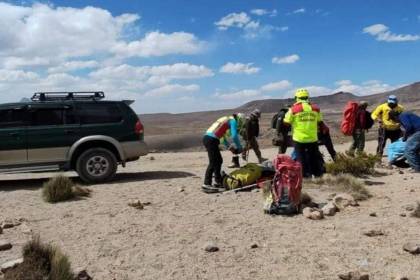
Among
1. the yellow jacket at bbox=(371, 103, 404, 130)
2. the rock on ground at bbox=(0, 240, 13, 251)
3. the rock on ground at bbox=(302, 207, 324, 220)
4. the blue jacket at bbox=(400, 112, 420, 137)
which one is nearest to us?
the rock on ground at bbox=(0, 240, 13, 251)

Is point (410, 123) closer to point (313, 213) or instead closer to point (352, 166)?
point (352, 166)

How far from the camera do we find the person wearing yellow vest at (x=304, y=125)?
10.2 m

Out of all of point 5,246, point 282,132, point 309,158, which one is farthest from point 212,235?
point 282,132

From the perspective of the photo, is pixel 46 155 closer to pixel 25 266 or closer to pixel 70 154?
pixel 70 154

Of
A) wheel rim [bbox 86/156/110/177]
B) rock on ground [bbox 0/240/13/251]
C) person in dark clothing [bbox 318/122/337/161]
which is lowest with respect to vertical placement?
rock on ground [bbox 0/240/13/251]

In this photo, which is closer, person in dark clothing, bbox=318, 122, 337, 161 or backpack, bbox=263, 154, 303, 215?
backpack, bbox=263, 154, 303, 215

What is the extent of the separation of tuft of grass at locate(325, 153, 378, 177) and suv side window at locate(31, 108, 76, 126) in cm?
568

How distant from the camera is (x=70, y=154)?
11.9 m

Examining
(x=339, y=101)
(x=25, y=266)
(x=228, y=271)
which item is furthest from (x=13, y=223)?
(x=339, y=101)

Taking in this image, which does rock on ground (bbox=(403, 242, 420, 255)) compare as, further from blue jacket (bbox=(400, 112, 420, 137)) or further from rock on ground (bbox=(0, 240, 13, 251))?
blue jacket (bbox=(400, 112, 420, 137))

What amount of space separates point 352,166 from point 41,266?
803 centimetres

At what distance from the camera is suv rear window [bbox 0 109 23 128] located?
11.7m

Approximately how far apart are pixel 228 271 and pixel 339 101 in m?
197

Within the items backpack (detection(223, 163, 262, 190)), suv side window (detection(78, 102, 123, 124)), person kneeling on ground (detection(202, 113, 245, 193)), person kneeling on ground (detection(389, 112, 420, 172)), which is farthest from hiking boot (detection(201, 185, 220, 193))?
person kneeling on ground (detection(389, 112, 420, 172))
